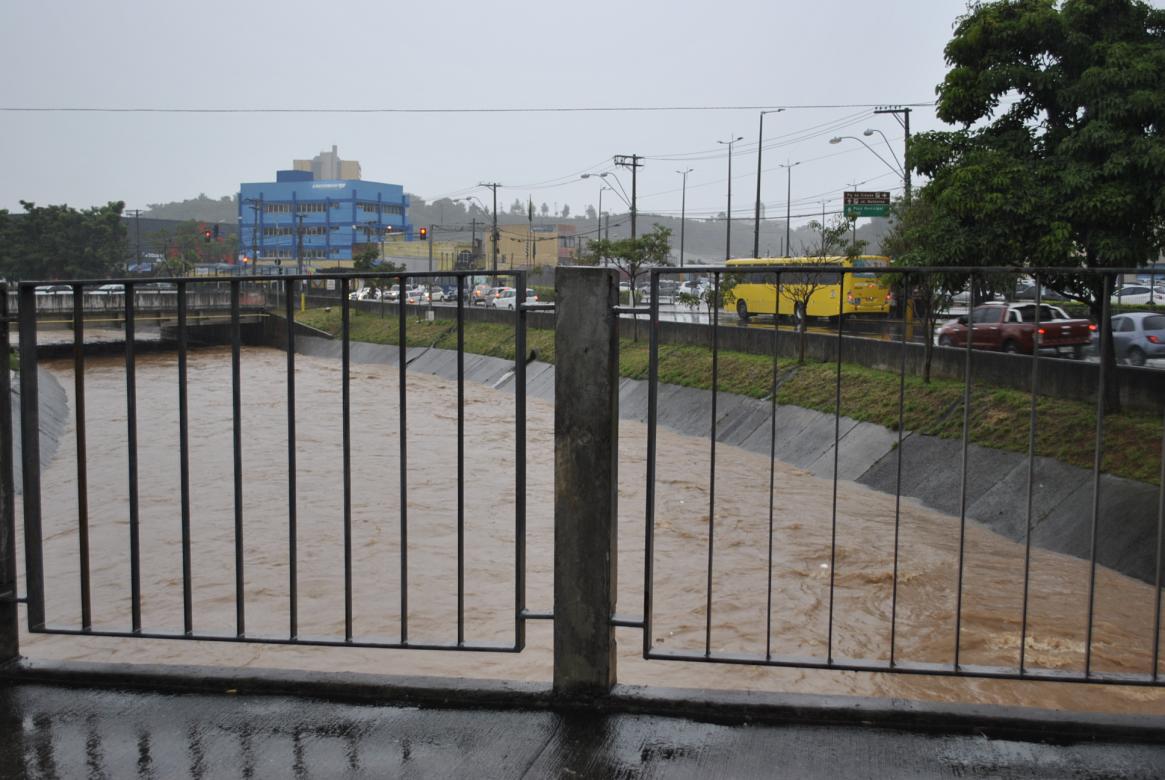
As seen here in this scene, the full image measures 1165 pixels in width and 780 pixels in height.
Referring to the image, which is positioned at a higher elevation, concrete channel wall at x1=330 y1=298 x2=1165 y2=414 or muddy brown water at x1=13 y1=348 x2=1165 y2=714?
concrete channel wall at x1=330 y1=298 x2=1165 y2=414

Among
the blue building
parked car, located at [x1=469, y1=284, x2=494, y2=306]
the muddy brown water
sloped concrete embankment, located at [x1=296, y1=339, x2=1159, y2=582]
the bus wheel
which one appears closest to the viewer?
the bus wheel

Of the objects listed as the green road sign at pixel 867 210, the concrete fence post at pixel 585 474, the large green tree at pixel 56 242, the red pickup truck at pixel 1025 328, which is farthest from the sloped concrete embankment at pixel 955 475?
the large green tree at pixel 56 242

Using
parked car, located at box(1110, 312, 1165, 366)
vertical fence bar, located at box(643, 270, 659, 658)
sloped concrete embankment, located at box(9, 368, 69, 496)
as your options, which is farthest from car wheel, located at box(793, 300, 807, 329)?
sloped concrete embankment, located at box(9, 368, 69, 496)

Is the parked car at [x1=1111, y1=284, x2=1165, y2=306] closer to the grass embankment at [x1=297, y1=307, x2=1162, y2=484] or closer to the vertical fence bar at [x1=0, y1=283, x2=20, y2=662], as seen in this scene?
the grass embankment at [x1=297, y1=307, x2=1162, y2=484]

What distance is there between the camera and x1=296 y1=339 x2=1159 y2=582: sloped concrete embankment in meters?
11.5

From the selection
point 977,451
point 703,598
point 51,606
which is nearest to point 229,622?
point 51,606

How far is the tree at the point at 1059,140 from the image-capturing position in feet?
45.1

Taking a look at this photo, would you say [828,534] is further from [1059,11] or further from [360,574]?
[1059,11]

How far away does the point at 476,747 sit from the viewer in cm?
351

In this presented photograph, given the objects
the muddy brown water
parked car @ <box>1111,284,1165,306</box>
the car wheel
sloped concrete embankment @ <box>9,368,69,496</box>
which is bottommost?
the muddy brown water

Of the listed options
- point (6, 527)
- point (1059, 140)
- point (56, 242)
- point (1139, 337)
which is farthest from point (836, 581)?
point (56, 242)

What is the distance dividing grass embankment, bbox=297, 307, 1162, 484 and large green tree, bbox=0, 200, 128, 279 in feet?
120

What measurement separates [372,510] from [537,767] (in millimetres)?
12333

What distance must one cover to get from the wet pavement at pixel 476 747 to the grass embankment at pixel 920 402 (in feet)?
24.2
